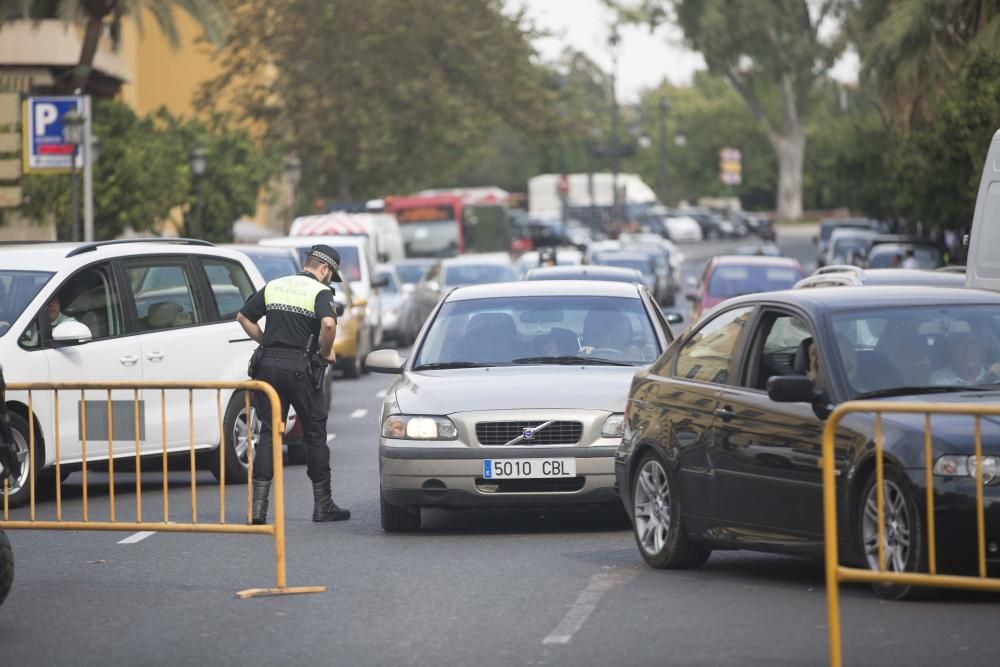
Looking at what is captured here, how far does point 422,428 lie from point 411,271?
110ft

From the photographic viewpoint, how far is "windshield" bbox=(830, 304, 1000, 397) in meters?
9.40

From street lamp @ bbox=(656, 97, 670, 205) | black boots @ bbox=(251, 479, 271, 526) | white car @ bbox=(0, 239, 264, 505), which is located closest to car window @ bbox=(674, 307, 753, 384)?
black boots @ bbox=(251, 479, 271, 526)

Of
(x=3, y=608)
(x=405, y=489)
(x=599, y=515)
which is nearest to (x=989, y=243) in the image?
(x=599, y=515)

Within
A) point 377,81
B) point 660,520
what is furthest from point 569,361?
point 377,81

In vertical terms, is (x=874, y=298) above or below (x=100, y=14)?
below

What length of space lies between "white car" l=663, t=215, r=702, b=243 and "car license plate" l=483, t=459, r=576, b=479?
91693 millimetres

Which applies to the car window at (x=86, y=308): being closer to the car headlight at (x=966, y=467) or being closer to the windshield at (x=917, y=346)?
the windshield at (x=917, y=346)

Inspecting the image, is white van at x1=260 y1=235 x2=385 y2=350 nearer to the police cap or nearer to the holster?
the police cap

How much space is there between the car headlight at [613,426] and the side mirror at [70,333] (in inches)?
164

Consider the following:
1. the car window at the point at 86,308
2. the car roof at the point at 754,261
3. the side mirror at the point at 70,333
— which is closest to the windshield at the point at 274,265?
the car roof at the point at 754,261

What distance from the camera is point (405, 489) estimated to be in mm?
12148

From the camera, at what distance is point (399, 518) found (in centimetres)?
1250

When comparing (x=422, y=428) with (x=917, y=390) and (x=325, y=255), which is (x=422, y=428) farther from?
(x=917, y=390)

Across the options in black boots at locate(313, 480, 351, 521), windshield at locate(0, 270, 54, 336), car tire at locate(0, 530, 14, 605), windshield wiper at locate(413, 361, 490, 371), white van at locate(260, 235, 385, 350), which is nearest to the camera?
car tire at locate(0, 530, 14, 605)
